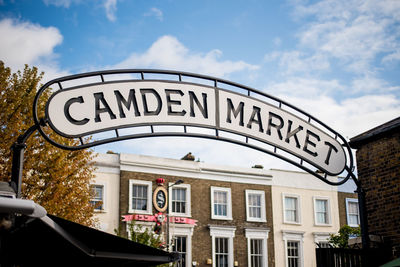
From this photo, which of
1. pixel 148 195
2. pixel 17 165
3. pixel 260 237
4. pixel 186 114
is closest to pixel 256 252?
pixel 260 237

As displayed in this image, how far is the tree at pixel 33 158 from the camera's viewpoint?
14.9 meters

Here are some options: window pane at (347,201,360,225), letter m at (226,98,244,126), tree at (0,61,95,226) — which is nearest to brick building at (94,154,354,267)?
window pane at (347,201,360,225)

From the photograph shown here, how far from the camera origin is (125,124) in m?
6.31

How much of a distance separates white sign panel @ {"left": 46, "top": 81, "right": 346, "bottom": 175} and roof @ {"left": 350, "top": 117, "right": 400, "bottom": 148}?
46.2 inches

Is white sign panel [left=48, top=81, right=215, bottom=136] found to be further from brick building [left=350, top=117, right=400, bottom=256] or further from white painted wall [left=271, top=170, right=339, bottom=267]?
white painted wall [left=271, top=170, right=339, bottom=267]

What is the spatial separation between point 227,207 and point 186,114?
22.1 m

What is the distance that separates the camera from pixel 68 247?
467cm

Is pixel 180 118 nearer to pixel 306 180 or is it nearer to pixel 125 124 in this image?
pixel 125 124

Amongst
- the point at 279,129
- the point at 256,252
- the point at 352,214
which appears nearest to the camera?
the point at 279,129

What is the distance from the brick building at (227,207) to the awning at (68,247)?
1980cm

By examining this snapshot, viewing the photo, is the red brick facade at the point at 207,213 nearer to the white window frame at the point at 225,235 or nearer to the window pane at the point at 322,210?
the white window frame at the point at 225,235

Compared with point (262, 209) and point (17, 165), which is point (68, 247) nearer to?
point (17, 165)

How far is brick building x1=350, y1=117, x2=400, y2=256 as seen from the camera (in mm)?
8305

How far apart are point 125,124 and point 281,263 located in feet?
81.0
